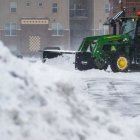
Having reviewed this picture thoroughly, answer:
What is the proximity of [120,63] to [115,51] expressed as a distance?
0.72 m

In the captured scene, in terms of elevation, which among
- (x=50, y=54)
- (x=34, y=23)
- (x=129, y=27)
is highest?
(x=34, y=23)

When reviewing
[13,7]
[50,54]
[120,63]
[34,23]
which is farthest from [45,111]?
[13,7]

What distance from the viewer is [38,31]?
6234cm

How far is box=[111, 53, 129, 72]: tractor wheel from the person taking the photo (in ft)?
74.2

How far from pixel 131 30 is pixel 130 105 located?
38.0ft

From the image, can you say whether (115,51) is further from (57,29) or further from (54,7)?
(54,7)

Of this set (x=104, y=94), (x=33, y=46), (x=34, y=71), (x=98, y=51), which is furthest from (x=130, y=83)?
(x=33, y=46)

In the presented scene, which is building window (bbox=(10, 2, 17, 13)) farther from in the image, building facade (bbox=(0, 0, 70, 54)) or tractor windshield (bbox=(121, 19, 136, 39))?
tractor windshield (bbox=(121, 19, 136, 39))

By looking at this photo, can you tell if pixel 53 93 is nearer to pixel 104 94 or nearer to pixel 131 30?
pixel 104 94

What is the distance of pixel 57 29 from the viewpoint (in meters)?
63.2

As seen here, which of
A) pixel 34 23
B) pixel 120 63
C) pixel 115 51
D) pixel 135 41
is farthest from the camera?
pixel 34 23

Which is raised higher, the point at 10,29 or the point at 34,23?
the point at 34,23

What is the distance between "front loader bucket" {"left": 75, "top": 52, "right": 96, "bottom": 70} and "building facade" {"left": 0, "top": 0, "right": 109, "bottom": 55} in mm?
37743

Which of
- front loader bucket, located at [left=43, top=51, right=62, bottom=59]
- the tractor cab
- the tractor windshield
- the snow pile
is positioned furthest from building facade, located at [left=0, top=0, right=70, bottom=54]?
the snow pile
